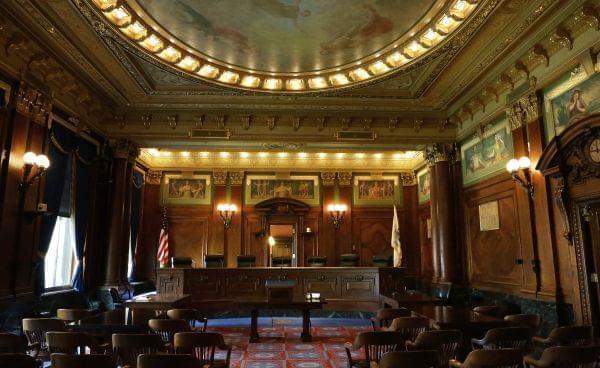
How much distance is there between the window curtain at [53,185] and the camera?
25.4 ft

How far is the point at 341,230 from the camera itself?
14758 millimetres

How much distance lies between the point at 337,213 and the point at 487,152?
607cm

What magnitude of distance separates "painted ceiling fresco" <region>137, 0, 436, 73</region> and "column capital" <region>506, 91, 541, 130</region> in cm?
254

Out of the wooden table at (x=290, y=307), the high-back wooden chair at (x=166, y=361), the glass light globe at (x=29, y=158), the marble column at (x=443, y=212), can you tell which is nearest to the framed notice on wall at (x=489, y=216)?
the marble column at (x=443, y=212)

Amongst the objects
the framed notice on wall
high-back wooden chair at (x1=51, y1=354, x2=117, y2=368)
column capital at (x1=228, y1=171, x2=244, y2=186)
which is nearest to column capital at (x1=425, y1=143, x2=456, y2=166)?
the framed notice on wall

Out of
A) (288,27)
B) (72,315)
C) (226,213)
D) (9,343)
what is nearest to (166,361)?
(9,343)

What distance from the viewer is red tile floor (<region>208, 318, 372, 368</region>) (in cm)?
669

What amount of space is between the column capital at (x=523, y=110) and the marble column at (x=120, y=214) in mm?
9136

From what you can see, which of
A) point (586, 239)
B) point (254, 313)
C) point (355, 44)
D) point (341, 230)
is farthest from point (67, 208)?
point (586, 239)

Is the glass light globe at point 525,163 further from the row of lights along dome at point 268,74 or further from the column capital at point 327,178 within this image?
the column capital at point 327,178

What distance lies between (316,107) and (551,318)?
6.71m

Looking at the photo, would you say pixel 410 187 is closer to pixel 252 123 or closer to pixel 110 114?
pixel 252 123

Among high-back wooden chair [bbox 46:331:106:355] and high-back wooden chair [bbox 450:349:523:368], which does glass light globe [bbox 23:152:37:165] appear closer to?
high-back wooden chair [bbox 46:331:106:355]

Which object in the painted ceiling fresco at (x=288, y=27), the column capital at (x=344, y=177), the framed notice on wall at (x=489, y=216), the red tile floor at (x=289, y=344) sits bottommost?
the red tile floor at (x=289, y=344)
